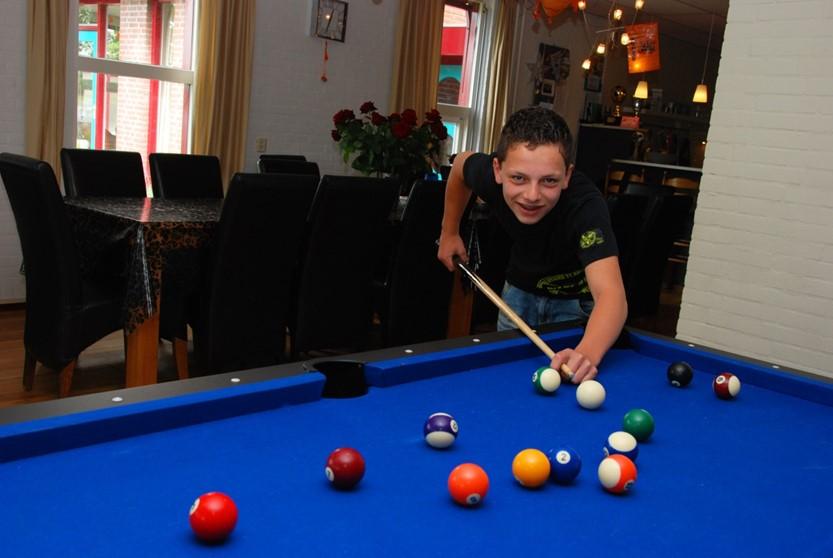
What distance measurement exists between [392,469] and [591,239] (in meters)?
1.00

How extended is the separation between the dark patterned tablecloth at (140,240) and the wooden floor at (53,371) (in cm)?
47

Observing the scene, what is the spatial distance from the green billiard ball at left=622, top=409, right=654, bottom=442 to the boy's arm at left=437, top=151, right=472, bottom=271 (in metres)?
1.23

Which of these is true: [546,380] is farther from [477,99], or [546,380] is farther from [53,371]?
[477,99]

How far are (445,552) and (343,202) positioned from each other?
2405 millimetres

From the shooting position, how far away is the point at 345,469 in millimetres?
1091

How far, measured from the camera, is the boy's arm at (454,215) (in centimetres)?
257

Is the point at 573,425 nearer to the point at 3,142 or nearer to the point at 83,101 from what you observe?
the point at 3,142

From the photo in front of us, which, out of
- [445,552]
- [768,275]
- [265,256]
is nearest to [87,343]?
[265,256]

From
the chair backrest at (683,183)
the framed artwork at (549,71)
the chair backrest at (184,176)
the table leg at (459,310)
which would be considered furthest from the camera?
the framed artwork at (549,71)

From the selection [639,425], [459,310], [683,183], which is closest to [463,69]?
[683,183]

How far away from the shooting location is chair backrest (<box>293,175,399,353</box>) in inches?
128

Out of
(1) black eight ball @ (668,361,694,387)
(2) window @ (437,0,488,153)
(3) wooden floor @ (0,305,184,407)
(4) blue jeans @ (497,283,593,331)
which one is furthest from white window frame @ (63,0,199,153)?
(1) black eight ball @ (668,361,694,387)

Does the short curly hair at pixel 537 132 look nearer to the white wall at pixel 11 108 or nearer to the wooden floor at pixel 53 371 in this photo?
the wooden floor at pixel 53 371

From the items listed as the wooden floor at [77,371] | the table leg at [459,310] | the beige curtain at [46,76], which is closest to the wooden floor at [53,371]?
the wooden floor at [77,371]
